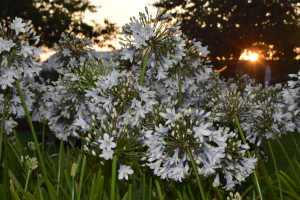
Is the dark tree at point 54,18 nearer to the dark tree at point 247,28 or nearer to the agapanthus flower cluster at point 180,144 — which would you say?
the dark tree at point 247,28

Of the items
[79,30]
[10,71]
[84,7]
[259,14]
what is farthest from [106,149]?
[259,14]

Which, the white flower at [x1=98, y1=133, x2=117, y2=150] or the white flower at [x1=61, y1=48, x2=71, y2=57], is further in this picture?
the white flower at [x1=61, y1=48, x2=71, y2=57]

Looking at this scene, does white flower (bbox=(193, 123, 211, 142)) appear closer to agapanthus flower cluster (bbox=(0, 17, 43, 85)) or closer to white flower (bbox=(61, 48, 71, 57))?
agapanthus flower cluster (bbox=(0, 17, 43, 85))

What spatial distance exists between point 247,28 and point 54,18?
26703mm

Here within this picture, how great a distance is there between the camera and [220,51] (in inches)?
1607

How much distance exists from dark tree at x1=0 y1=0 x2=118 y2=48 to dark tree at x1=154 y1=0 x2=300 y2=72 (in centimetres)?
1444

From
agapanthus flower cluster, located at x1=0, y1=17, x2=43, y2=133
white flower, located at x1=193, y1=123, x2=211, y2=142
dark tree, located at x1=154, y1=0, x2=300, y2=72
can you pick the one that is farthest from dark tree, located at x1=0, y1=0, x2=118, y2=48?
white flower, located at x1=193, y1=123, x2=211, y2=142

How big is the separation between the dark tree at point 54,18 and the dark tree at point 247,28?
14440 millimetres

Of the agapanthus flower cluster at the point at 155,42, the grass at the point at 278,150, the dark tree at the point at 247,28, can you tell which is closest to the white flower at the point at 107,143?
the agapanthus flower cluster at the point at 155,42

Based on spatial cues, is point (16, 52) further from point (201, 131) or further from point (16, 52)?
point (201, 131)

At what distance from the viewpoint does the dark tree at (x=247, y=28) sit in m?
38.2

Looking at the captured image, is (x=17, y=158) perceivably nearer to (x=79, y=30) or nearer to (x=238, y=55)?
(x=79, y=30)

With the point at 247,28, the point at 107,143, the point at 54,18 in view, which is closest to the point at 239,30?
the point at 247,28

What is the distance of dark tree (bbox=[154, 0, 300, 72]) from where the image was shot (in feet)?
125
